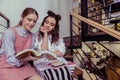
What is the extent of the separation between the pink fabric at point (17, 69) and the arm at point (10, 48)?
39 millimetres

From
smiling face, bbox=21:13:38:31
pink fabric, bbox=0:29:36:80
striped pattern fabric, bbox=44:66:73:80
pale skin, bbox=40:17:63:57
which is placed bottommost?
striped pattern fabric, bbox=44:66:73:80

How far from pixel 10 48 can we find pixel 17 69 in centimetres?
17

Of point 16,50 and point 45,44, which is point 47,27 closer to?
point 45,44

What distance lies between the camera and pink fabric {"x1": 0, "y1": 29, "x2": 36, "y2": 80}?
1568 millimetres

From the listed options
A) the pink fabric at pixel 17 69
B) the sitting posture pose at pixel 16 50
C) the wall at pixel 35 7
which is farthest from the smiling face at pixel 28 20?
the wall at pixel 35 7

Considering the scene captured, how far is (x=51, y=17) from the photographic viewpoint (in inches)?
83.3

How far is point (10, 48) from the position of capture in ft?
5.32

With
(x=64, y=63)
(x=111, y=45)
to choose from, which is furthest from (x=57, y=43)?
(x=111, y=45)

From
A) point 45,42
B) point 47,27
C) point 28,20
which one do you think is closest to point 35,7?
point 47,27

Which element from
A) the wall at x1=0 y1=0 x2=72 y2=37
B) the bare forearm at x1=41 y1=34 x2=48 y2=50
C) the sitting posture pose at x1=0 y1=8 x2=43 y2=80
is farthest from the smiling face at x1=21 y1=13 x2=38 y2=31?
the wall at x1=0 y1=0 x2=72 y2=37

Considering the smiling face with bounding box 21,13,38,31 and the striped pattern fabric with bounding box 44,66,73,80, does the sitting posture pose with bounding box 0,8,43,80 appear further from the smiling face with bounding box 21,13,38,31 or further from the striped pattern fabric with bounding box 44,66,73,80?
the striped pattern fabric with bounding box 44,66,73,80

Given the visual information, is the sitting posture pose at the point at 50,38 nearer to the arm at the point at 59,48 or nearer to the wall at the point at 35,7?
the arm at the point at 59,48

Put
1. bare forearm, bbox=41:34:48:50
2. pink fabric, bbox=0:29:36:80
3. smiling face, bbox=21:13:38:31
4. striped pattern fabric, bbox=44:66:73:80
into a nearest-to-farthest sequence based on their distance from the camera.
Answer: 1. pink fabric, bbox=0:29:36:80
2. smiling face, bbox=21:13:38:31
3. striped pattern fabric, bbox=44:66:73:80
4. bare forearm, bbox=41:34:48:50

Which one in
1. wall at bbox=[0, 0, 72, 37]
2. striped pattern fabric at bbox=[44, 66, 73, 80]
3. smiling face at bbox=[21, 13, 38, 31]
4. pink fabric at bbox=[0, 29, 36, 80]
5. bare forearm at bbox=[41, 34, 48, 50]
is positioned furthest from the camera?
wall at bbox=[0, 0, 72, 37]
